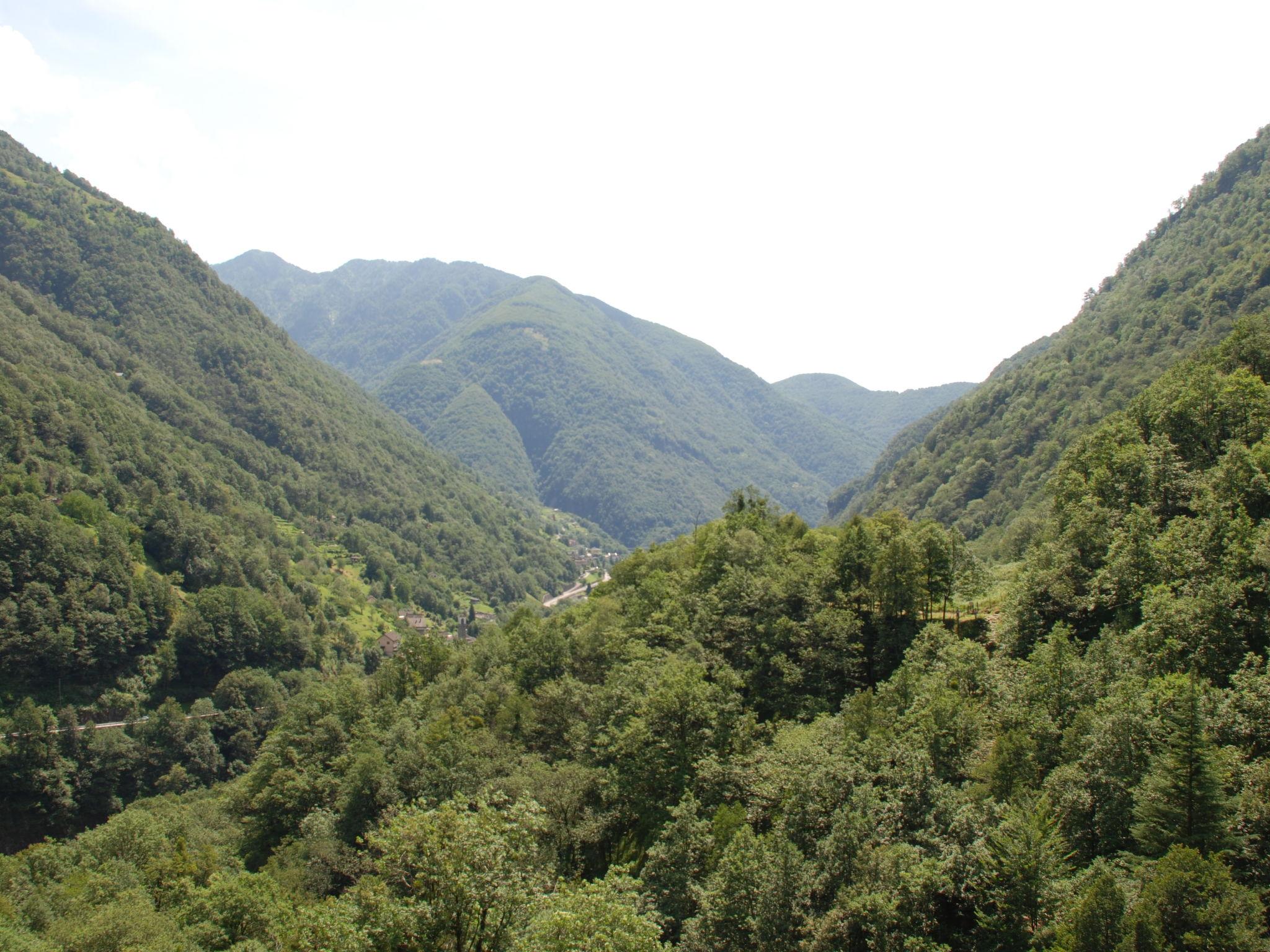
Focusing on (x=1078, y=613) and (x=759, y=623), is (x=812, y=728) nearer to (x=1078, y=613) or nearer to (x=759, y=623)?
(x=759, y=623)

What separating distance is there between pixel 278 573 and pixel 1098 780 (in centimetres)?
15822

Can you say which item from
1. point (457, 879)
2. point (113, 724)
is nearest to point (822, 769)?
point (457, 879)

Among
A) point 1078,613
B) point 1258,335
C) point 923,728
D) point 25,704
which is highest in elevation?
point 1258,335

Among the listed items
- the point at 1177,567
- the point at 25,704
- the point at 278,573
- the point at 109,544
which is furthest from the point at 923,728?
the point at 278,573

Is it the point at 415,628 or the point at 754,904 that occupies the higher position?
the point at 754,904

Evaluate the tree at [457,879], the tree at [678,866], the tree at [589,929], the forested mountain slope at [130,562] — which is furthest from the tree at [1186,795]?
the forested mountain slope at [130,562]

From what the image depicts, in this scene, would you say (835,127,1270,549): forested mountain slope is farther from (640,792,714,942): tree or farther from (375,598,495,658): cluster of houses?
(375,598,495,658): cluster of houses

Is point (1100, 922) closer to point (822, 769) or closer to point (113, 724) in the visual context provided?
point (822, 769)

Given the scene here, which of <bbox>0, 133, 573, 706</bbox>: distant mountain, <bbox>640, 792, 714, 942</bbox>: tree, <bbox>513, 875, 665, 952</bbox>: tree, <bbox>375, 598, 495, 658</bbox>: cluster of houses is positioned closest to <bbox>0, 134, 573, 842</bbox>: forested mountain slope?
<bbox>0, 133, 573, 706</bbox>: distant mountain

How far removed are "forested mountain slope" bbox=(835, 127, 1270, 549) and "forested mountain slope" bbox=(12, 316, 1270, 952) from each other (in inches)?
2544

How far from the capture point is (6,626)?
103m

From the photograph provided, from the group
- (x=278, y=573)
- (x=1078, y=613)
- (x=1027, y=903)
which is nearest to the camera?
(x=1027, y=903)

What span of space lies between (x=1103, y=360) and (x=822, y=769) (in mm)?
143554

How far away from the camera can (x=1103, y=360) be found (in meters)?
141
